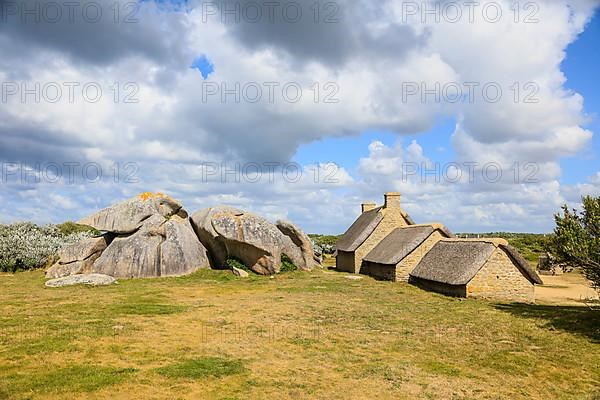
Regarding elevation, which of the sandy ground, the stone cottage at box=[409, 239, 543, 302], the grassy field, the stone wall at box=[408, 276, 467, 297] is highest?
the stone cottage at box=[409, 239, 543, 302]

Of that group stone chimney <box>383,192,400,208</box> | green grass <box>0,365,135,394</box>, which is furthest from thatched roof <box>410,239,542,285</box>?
green grass <box>0,365,135,394</box>

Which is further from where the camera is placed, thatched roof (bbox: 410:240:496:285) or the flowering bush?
the flowering bush

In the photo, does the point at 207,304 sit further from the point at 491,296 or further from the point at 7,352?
the point at 491,296

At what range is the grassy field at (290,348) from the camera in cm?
986

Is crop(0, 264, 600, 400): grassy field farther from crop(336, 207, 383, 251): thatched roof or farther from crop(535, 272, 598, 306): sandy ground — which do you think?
crop(336, 207, 383, 251): thatched roof

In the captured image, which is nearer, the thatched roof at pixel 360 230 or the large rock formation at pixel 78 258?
the large rock formation at pixel 78 258

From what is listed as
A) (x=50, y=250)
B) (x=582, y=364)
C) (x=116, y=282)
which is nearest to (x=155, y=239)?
(x=116, y=282)

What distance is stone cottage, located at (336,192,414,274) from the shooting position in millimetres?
36625

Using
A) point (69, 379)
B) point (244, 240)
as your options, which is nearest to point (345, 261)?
point (244, 240)

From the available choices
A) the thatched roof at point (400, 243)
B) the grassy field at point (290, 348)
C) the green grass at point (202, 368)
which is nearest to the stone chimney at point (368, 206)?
the thatched roof at point (400, 243)

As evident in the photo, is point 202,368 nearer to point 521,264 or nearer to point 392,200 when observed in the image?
point 521,264

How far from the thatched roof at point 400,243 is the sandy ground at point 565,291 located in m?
6.98

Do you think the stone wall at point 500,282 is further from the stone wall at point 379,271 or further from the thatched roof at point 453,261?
the stone wall at point 379,271

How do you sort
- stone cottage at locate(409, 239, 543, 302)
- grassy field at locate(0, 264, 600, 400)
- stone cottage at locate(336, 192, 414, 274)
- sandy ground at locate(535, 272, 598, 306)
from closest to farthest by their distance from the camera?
grassy field at locate(0, 264, 600, 400) < stone cottage at locate(409, 239, 543, 302) < sandy ground at locate(535, 272, 598, 306) < stone cottage at locate(336, 192, 414, 274)
